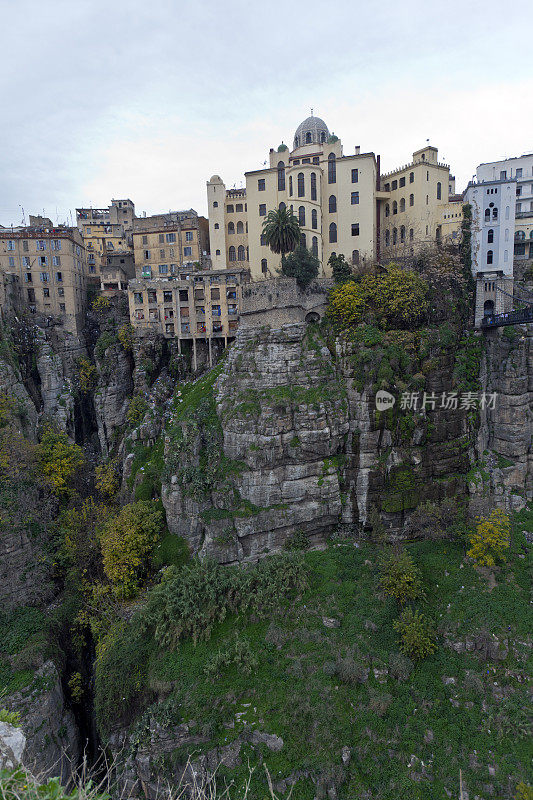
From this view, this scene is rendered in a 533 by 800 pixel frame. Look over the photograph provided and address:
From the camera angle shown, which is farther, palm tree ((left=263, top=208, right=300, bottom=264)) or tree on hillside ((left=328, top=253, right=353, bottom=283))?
tree on hillside ((left=328, top=253, right=353, bottom=283))

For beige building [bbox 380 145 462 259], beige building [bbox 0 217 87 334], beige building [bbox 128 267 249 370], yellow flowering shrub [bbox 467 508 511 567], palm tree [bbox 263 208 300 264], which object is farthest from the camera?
beige building [bbox 0 217 87 334]

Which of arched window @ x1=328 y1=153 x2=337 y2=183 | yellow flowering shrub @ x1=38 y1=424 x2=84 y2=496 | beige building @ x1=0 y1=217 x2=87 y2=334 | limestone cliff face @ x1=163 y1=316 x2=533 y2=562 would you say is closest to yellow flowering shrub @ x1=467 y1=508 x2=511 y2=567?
limestone cliff face @ x1=163 y1=316 x2=533 y2=562

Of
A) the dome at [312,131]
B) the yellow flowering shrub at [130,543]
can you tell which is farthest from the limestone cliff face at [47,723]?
the dome at [312,131]

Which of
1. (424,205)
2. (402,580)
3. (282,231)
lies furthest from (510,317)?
(402,580)

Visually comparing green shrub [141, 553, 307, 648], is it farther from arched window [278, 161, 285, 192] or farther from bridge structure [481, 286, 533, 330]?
arched window [278, 161, 285, 192]

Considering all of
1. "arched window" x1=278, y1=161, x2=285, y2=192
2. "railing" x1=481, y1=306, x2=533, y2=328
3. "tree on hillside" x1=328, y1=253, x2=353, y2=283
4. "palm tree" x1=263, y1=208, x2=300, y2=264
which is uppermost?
"arched window" x1=278, y1=161, x2=285, y2=192

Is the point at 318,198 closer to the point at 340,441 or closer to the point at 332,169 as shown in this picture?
the point at 332,169

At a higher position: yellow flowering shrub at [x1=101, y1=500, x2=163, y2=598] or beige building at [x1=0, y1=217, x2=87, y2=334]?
beige building at [x1=0, y1=217, x2=87, y2=334]

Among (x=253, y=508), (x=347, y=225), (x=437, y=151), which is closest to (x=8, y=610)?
(x=253, y=508)
